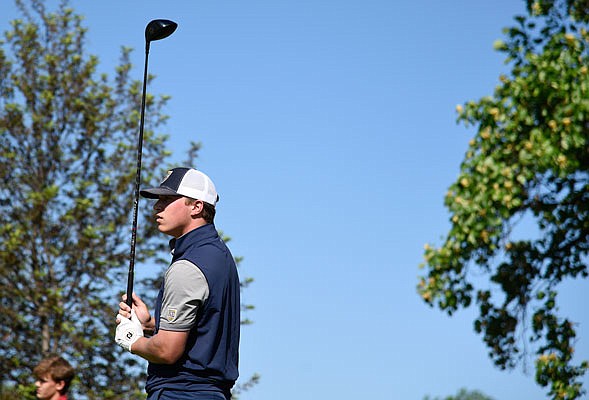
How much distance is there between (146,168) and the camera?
61.2 feet

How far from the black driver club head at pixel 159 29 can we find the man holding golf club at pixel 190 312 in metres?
1.19

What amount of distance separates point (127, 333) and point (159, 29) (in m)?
1.95

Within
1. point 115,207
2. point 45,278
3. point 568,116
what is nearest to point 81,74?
point 115,207

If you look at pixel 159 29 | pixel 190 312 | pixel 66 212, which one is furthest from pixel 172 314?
pixel 66 212

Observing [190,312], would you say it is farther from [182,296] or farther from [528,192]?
[528,192]

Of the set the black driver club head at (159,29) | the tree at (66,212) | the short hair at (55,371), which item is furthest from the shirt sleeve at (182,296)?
the tree at (66,212)

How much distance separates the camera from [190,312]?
Answer: 14.4ft

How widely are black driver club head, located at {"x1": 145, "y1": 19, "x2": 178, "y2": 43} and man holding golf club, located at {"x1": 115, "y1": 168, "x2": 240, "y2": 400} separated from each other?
119 cm

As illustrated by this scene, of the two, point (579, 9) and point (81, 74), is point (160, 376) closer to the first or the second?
point (579, 9)

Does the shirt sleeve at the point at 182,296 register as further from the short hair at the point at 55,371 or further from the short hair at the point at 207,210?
the short hair at the point at 55,371

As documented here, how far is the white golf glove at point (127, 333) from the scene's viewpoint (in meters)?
4.66

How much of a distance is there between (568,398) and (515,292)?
163 centimetres

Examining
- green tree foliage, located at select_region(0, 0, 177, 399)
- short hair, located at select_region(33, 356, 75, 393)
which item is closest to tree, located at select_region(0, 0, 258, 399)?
green tree foliage, located at select_region(0, 0, 177, 399)

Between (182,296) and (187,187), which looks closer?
(182,296)
